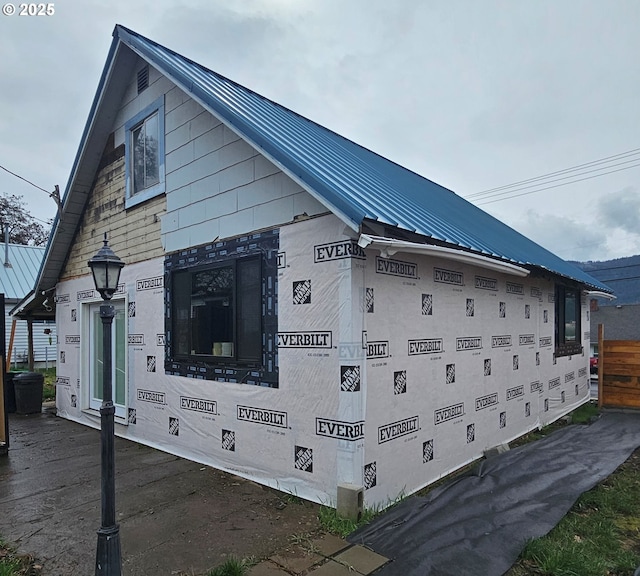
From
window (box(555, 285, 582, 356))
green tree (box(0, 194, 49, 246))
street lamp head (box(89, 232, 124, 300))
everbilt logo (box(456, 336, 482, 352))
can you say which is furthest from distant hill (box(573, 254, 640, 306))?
green tree (box(0, 194, 49, 246))

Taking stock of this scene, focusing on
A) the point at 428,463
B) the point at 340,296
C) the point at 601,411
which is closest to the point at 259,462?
the point at 428,463

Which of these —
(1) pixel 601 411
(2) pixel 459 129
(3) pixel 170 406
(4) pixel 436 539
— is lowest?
(1) pixel 601 411

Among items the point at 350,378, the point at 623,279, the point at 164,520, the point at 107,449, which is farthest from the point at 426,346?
the point at 623,279

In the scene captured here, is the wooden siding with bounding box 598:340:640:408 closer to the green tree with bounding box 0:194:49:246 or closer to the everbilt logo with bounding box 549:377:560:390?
the everbilt logo with bounding box 549:377:560:390

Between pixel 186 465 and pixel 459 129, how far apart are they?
41.1 ft

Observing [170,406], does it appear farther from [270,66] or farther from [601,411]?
[601,411]

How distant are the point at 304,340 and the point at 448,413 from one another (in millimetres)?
2120

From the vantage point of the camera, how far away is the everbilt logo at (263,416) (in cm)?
452

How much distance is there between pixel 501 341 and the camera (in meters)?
6.46

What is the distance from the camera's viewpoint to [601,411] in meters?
9.23

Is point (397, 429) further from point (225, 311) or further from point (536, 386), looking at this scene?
point (536, 386)

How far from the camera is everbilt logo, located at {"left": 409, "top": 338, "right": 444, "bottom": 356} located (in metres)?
4.60

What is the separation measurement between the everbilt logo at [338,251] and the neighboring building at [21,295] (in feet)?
59.4

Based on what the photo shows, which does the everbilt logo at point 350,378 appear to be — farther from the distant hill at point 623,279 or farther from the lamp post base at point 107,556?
the distant hill at point 623,279
